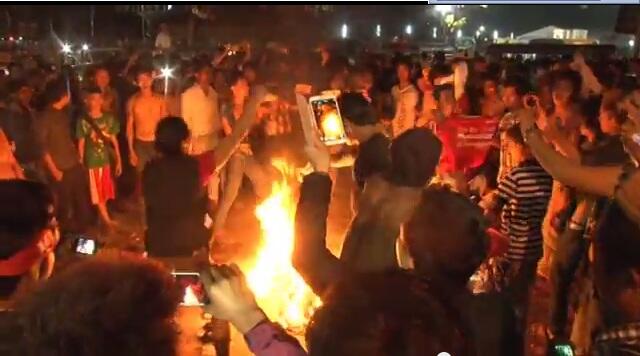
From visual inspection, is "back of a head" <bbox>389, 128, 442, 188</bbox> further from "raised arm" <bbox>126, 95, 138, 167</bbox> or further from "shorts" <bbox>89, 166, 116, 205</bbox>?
"raised arm" <bbox>126, 95, 138, 167</bbox>

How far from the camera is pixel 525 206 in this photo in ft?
17.9

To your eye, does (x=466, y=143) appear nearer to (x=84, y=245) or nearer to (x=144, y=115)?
(x=144, y=115)

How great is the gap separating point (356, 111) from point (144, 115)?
4397 mm

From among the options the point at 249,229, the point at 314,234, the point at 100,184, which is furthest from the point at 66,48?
the point at 314,234

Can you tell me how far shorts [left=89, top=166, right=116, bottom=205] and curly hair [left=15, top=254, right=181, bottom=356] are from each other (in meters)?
6.91

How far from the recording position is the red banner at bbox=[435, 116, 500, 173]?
740 centimetres

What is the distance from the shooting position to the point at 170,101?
10023 millimetres

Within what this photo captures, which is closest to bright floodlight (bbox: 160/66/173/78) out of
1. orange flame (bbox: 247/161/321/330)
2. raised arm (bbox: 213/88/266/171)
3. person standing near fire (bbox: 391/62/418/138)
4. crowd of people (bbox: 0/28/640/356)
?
crowd of people (bbox: 0/28/640/356)

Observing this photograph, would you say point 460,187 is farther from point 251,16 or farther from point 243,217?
point 251,16

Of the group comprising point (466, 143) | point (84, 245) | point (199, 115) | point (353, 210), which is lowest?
point (353, 210)

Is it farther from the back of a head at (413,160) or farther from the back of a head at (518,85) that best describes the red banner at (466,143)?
the back of a head at (413,160)

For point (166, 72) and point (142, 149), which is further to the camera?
point (166, 72)

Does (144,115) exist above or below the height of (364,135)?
below

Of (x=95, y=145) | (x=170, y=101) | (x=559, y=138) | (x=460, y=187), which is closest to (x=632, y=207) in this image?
(x=559, y=138)
